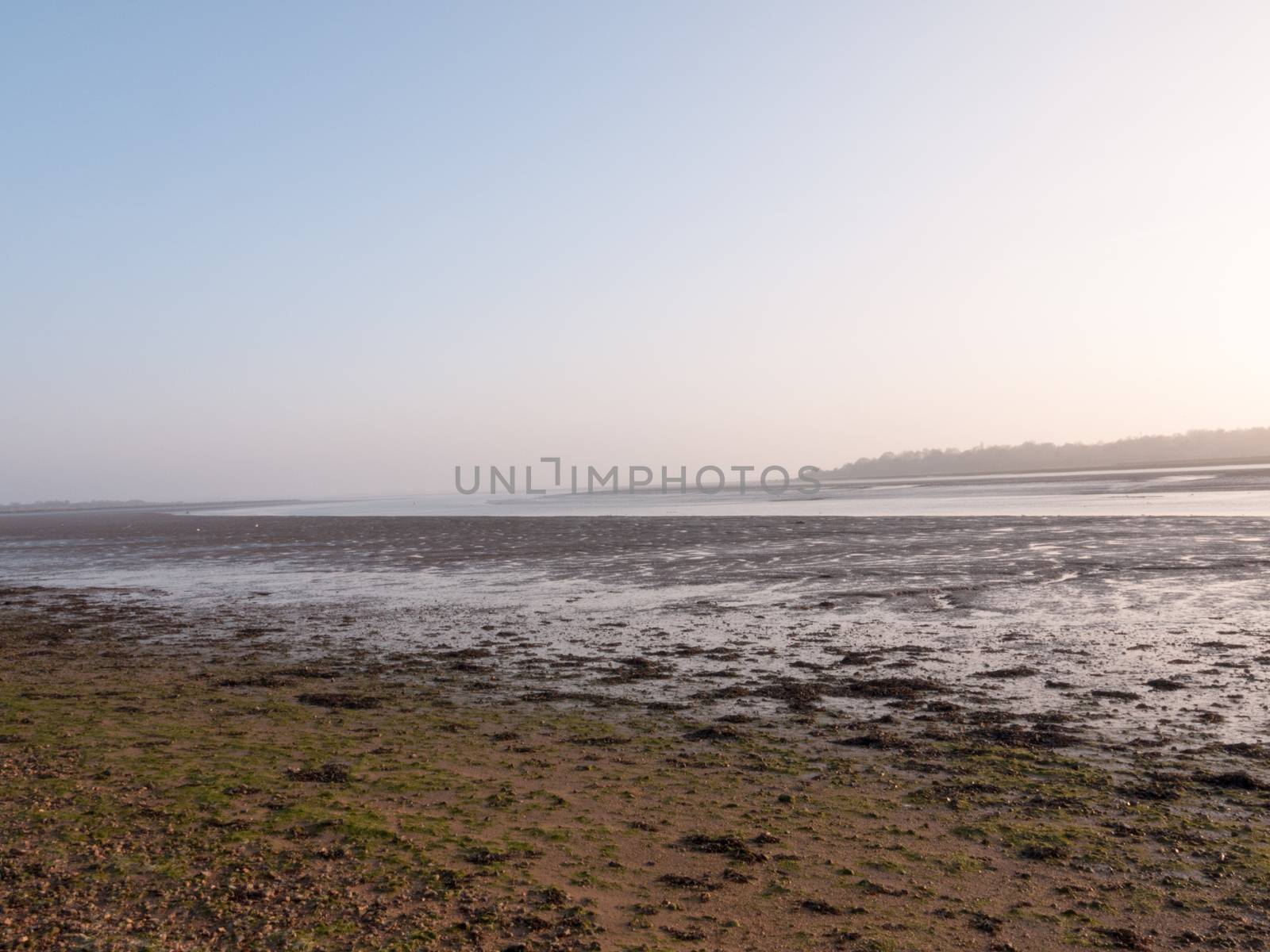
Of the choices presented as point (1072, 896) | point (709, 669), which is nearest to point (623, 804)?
point (1072, 896)

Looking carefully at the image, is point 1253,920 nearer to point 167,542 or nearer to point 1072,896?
point 1072,896

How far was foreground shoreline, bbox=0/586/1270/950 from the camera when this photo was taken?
5336 mm

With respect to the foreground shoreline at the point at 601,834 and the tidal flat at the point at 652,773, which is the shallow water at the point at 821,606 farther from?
the foreground shoreline at the point at 601,834

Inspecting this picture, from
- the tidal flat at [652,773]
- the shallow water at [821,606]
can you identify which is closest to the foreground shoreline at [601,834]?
the tidal flat at [652,773]

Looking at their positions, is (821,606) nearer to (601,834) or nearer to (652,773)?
(652,773)

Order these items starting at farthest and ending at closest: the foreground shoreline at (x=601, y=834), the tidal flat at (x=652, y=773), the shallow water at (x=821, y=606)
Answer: the shallow water at (x=821, y=606) → the tidal flat at (x=652, y=773) → the foreground shoreline at (x=601, y=834)

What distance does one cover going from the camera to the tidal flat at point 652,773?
5480mm

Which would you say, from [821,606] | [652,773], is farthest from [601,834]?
[821,606]

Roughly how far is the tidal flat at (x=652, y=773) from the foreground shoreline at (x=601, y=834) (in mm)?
33

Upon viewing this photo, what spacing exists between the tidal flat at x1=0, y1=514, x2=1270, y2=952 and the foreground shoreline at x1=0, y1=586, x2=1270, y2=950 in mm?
33

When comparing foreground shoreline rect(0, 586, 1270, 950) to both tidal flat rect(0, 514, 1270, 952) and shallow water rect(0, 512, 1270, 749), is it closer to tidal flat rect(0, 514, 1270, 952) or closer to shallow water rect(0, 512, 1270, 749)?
tidal flat rect(0, 514, 1270, 952)

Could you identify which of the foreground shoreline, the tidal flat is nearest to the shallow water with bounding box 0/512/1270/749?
the tidal flat

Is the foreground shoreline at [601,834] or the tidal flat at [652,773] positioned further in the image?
the tidal flat at [652,773]

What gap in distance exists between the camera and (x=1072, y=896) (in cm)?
574
